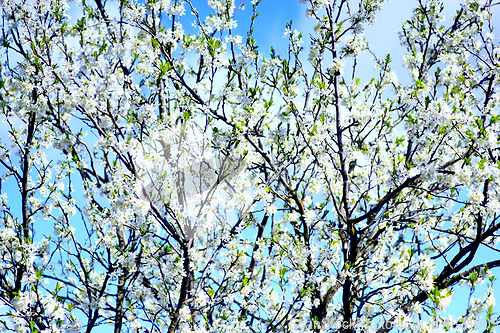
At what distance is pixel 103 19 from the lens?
7.30 metres

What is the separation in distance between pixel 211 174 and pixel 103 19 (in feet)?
11.0

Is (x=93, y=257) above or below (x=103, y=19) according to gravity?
below

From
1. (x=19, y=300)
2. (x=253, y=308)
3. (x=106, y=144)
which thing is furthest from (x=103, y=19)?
(x=253, y=308)

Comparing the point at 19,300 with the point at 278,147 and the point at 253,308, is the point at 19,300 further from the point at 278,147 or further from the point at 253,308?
the point at 278,147

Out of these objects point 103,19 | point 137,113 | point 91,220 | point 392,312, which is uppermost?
point 103,19

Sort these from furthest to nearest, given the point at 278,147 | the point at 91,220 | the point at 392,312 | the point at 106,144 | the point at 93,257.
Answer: the point at 278,147 → the point at 93,257 → the point at 91,220 → the point at 392,312 → the point at 106,144

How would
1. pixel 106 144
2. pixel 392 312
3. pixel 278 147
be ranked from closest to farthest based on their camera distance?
pixel 106 144, pixel 392 312, pixel 278 147

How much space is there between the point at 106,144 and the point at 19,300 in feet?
8.60

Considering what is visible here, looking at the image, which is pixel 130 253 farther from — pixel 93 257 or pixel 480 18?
pixel 480 18

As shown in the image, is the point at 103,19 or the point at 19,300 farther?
the point at 103,19

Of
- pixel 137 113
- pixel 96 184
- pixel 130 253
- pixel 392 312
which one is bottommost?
pixel 392 312

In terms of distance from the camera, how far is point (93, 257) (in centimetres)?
737

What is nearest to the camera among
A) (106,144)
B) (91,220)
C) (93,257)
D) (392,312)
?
(106,144)

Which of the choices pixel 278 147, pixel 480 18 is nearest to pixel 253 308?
pixel 278 147
